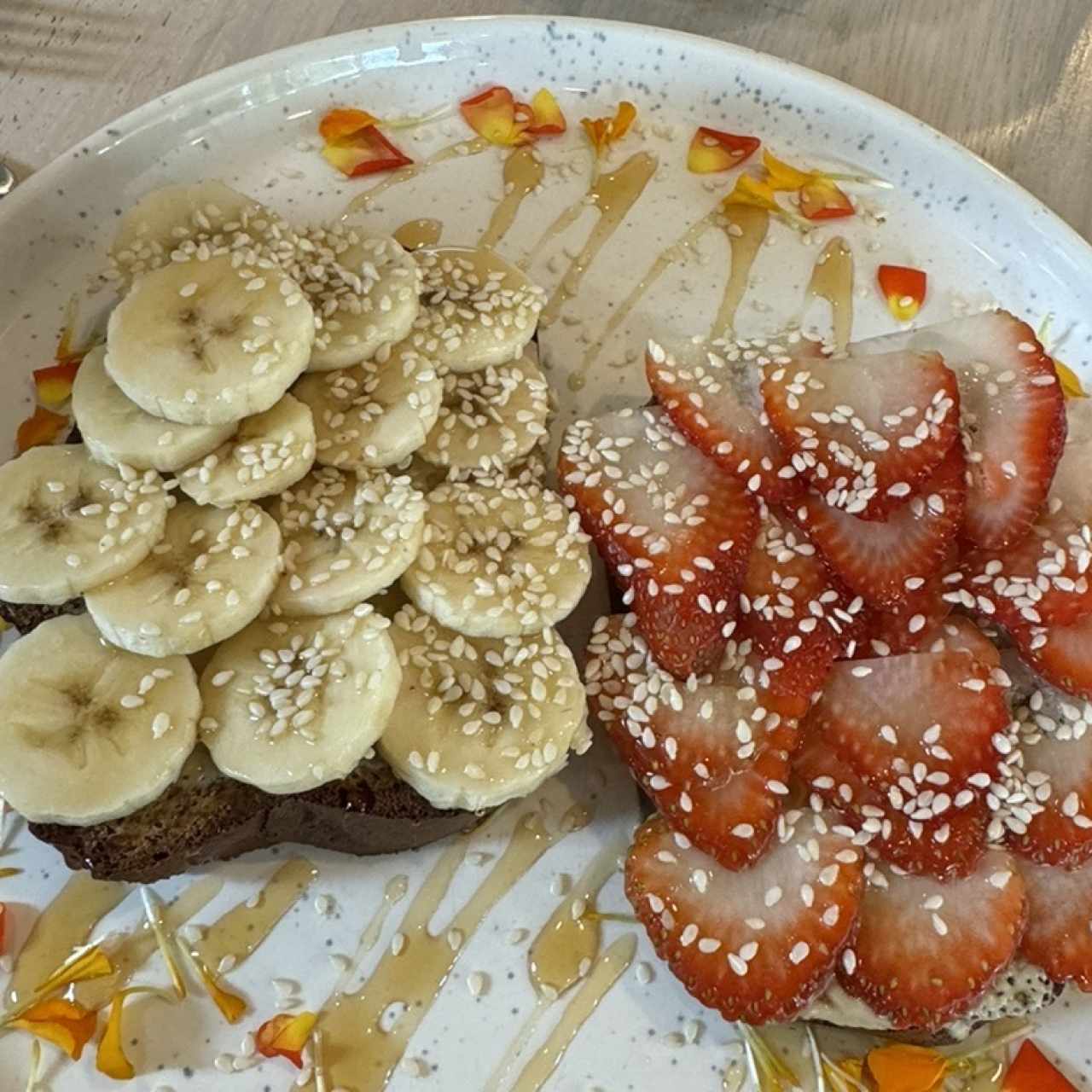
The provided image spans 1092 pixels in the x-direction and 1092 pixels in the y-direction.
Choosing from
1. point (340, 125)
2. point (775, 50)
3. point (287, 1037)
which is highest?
point (775, 50)

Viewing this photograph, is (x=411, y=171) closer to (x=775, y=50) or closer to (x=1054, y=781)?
(x=775, y=50)

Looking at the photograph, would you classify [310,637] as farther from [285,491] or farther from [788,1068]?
[788,1068]

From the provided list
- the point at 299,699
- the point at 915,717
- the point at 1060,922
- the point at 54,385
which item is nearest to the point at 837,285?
the point at 915,717

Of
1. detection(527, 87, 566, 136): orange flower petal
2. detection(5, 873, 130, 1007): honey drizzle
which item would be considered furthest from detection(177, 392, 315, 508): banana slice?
detection(527, 87, 566, 136): orange flower petal

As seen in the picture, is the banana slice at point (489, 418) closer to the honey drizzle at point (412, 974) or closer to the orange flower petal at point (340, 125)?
the honey drizzle at point (412, 974)

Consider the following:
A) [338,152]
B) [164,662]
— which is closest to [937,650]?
[164,662]
